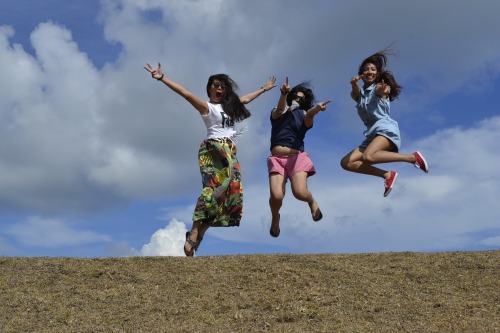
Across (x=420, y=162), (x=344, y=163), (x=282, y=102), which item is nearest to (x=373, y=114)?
(x=344, y=163)

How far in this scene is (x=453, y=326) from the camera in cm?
720

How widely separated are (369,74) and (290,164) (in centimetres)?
164

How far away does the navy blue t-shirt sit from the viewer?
9590mm

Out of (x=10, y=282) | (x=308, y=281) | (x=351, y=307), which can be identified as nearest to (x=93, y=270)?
(x=10, y=282)

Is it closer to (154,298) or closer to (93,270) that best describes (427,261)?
(154,298)

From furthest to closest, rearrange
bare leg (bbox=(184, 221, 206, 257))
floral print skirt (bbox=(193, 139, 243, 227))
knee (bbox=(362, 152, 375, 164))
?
bare leg (bbox=(184, 221, 206, 257))
floral print skirt (bbox=(193, 139, 243, 227))
knee (bbox=(362, 152, 375, 164))

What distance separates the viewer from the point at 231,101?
9.55 m

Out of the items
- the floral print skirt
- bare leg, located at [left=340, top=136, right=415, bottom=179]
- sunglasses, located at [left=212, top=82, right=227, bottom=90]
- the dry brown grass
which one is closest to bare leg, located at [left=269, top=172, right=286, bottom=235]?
the floral print skirt

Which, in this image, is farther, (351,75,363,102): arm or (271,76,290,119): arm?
(271,76,290,119): arm

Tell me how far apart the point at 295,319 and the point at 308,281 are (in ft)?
3.66

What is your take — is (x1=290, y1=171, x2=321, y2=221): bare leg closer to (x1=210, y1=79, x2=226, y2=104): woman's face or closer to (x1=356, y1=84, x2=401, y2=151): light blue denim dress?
(x1=356, y1=84, x2=401, y2=151): light blue denim dress

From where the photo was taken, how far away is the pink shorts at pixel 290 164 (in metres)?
9.56

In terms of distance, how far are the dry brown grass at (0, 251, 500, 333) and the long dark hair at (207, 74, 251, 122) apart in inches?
76.6

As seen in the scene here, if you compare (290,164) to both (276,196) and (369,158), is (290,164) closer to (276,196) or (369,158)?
(276,196)
